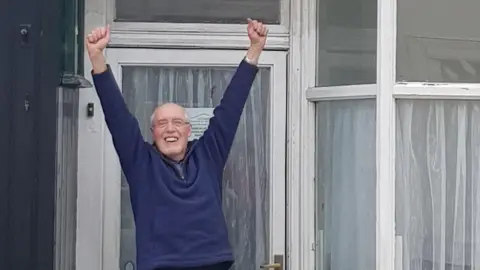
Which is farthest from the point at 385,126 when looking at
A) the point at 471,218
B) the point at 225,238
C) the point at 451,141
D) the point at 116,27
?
the point at 116,27

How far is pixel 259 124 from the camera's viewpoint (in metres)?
4.17

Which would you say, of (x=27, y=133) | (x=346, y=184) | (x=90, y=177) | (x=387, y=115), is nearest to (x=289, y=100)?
(x=346, y=184)

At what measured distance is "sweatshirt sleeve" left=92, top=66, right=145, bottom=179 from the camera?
3271 millimetres

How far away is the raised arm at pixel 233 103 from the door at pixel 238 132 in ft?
1.91

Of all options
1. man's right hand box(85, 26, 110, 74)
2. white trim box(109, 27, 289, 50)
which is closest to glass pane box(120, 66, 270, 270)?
white trim box(109, 27, 289, 50)

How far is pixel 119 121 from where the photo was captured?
3.32 m

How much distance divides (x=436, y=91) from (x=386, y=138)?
0.95 feet

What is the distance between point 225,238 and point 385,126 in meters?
0.82

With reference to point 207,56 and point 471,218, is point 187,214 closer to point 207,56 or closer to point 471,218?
point 207,56

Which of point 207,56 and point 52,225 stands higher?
point 207,56

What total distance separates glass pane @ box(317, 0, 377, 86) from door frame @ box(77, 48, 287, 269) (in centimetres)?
22

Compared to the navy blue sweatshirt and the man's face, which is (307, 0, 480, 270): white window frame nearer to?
the navy blue sweatshirt

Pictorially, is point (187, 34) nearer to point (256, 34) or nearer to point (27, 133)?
point (256, 34)

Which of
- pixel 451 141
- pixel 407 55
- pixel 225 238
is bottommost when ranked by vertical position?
pixel 225 238
